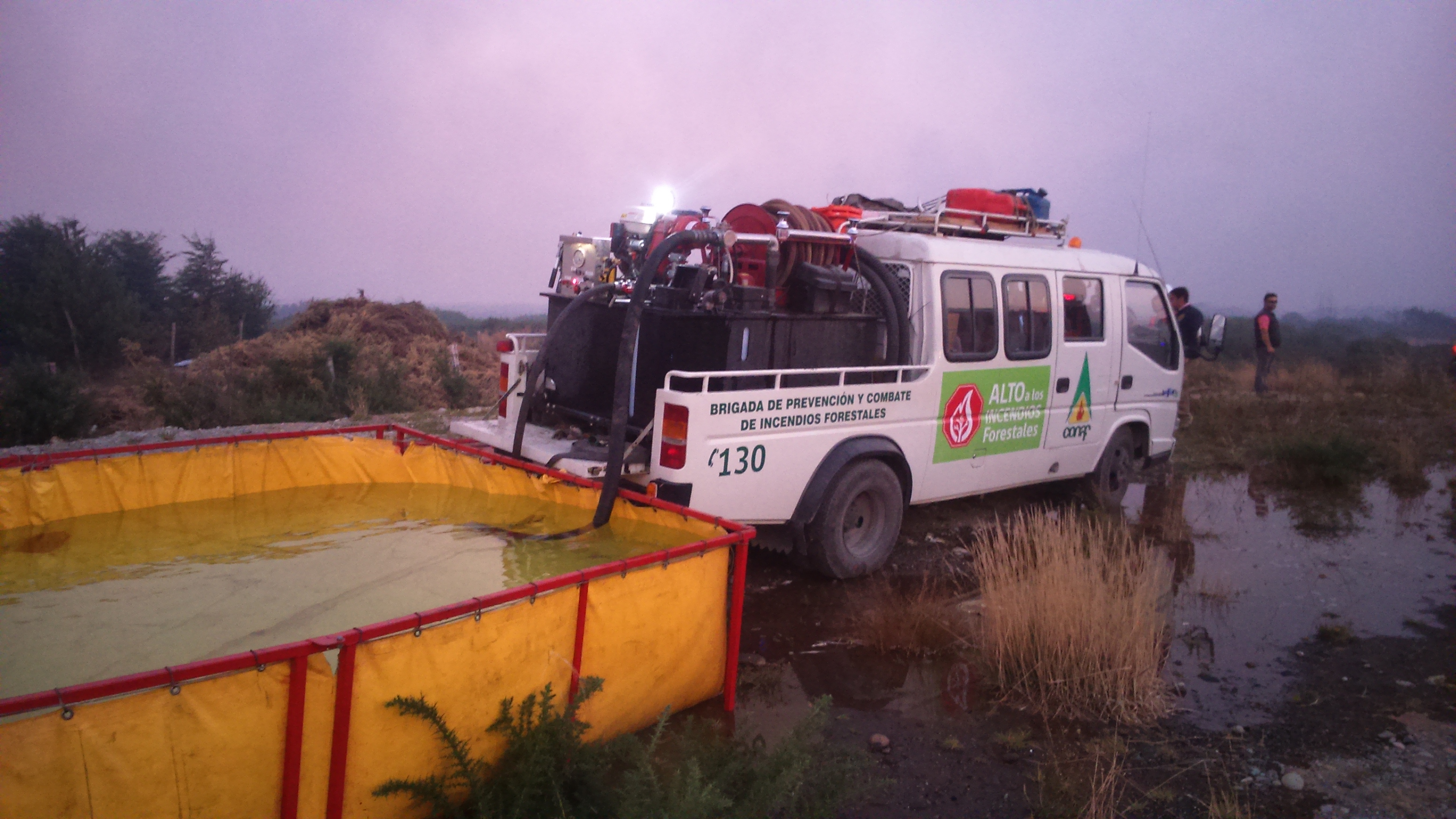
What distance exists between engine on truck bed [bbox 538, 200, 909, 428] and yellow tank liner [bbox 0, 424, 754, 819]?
40.4 inches

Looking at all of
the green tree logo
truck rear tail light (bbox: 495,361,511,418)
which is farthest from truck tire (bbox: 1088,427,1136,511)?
truck rear tail light (bbox: 495,361,511,418)

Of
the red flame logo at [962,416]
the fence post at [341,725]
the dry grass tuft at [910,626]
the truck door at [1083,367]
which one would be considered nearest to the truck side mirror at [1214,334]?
the truck door at [1083,367]

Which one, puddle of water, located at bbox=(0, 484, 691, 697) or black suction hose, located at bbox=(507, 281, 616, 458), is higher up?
black suction hose, located at bbox=(507, 281, 616, 458)

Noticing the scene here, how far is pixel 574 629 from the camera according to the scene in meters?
2.94

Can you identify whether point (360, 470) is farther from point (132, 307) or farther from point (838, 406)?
point (132, 307)

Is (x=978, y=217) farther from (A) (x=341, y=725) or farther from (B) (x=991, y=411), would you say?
(A) (x=341, y=725)

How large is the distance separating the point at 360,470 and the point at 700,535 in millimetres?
2439

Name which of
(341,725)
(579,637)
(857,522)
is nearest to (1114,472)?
(857,522)

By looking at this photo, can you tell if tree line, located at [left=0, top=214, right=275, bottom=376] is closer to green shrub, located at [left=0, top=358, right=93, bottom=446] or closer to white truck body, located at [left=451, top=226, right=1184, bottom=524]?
green shrub, located at [left=0, top=358, right=93, bottom=446]

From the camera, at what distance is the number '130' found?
4520 millimetres

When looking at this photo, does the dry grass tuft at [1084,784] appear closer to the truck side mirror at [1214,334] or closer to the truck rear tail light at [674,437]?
the truck rear tail light at [674,437]

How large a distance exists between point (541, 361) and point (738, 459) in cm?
128

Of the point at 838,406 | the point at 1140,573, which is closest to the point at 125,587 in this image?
the point at 838,406

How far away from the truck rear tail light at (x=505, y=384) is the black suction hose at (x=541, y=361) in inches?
20.1
